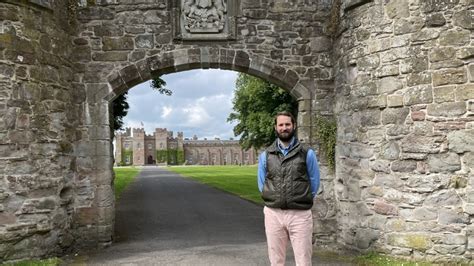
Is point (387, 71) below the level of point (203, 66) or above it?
below

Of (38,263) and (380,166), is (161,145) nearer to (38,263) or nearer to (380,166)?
(38,263)

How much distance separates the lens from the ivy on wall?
9.37 metres

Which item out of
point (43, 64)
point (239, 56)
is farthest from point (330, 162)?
point (43, 64)

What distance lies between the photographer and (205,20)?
30.6ft

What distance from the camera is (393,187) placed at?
7633 mm

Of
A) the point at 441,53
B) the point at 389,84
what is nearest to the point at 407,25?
the point at 441,53

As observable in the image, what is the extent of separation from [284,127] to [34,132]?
16.0 feet

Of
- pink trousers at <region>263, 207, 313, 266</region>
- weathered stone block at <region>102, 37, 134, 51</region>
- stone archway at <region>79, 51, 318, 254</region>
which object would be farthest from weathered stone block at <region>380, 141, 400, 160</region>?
weathered stone block at <region>102, 37, 134, 51</region>

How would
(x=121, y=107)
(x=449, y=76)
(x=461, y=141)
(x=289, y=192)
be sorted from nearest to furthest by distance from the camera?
(x=289, y=192) → (x=461, y=141) → (x=449, y=76) → (x=121, y=107)

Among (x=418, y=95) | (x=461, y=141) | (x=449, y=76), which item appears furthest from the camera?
(x=418, y=95)

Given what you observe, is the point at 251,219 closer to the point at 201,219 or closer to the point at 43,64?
the point at 201,219

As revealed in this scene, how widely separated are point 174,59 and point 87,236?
383 cm

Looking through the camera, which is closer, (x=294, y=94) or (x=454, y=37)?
(x=454, y=37)

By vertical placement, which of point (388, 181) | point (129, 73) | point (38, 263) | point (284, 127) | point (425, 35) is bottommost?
point (38, 263)
